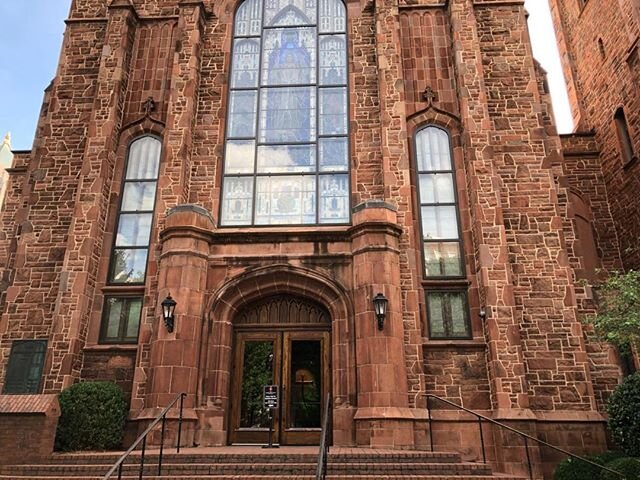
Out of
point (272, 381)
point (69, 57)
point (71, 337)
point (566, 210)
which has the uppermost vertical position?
point (69, 57)

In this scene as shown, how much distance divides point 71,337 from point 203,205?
4414mm

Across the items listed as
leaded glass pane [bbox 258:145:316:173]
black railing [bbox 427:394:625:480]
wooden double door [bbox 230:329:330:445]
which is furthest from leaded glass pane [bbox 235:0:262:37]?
black railing [bbox 427:394:625:480]

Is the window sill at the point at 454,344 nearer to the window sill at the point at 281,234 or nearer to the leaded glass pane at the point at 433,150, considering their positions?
the window sill at the point at 281,234

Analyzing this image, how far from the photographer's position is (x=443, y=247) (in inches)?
534

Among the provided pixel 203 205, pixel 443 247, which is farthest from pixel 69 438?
pixel 443 247

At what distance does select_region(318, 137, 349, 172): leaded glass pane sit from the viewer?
47.6 feet

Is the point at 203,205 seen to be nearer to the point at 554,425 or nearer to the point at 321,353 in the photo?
the point at 321,353

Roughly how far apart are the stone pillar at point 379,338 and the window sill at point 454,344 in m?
0.89

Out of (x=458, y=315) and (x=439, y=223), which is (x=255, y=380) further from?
(x=439, y=223)

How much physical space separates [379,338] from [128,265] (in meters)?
6.62

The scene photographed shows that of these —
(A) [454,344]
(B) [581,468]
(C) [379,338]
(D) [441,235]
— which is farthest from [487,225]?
(B) [581,468]

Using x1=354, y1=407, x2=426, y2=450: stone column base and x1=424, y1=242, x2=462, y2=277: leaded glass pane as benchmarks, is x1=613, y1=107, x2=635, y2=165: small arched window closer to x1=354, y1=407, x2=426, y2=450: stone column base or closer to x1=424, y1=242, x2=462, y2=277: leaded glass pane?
x1=424, y1=242, x2=462, y2=277: leaded glass pane

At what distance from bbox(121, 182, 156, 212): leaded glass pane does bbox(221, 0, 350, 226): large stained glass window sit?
6.45 feet

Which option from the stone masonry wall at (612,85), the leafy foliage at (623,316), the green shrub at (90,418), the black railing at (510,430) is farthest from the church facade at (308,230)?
the stone masonry wall at (612,85)
